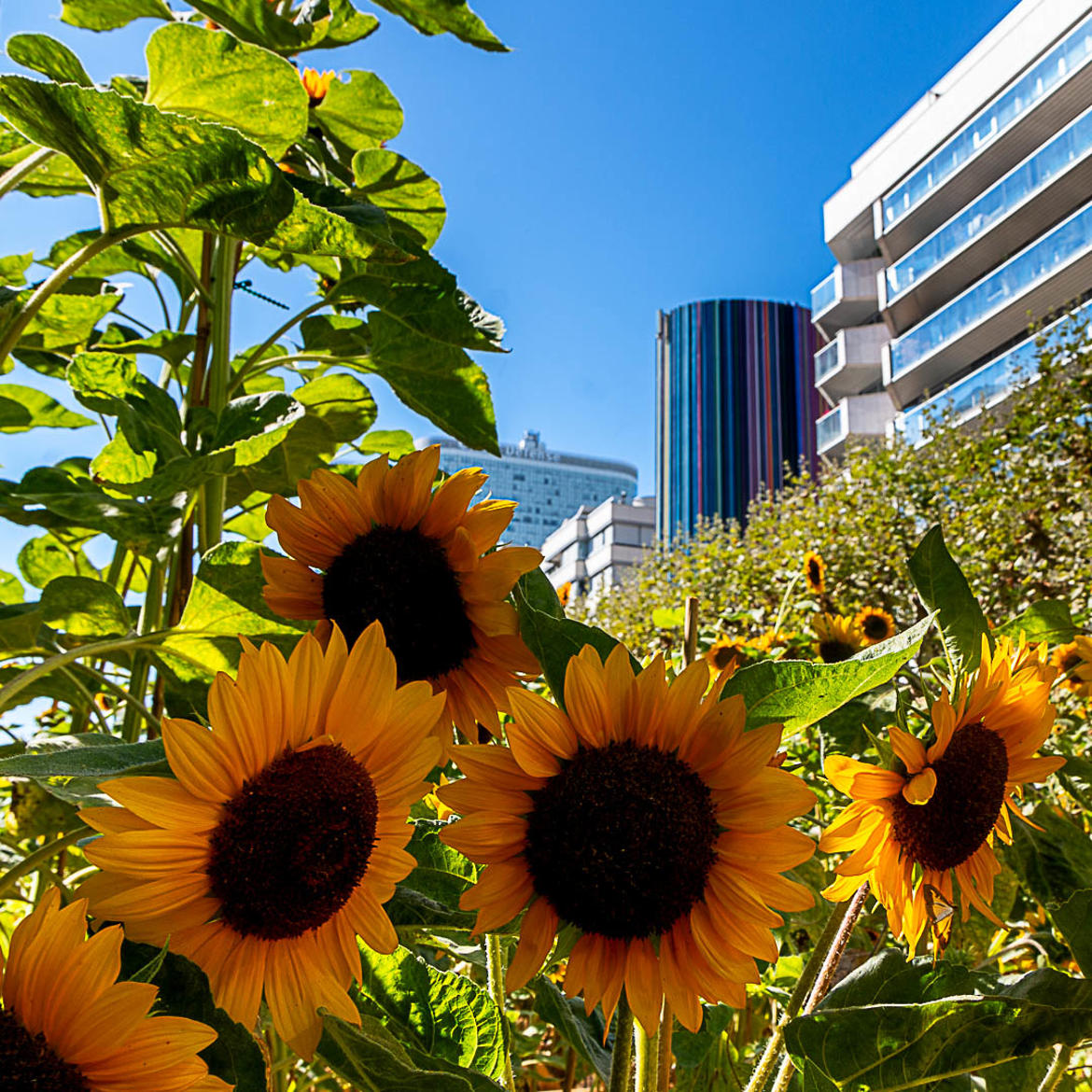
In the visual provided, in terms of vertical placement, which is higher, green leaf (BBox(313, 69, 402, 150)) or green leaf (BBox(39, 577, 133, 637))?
green leaf (BBox(313, 69, 402, 150))

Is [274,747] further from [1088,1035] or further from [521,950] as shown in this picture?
[1088,1035]

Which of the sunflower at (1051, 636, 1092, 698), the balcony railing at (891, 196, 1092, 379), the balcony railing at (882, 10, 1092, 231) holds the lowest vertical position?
the sunflower at (1051, 636, 1092, 698)

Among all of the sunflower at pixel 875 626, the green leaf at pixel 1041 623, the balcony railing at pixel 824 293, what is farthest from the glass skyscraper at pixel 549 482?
the green leaf at pixel 1041 623

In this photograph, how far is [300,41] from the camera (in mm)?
597

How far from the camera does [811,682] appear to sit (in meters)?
0.29

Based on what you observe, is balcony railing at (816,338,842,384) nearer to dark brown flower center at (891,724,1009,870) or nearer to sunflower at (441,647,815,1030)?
dark brown flower center at (891,724,1009,870)

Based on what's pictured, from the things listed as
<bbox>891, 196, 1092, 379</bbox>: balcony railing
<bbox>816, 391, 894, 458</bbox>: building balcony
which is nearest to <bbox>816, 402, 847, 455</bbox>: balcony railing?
<bbox>816, 391, 894, 458</bbox>: building balcony

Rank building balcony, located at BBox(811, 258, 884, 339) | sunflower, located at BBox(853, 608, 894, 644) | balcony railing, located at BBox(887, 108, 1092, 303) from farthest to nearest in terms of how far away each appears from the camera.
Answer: building balcony, located at BBox(811, 258, 884, 339) < balcony railing, located at BBox(887, 108, 1092, 303) < sunflower, located at BBox(853, 608, 894, 644)

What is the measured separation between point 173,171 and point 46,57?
0.50 ft

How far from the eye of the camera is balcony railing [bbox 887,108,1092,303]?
14.0 meters

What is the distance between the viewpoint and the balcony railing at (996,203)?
46.0 feet

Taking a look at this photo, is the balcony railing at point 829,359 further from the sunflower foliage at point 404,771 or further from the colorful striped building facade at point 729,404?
the sunflower foliage at point 404,771

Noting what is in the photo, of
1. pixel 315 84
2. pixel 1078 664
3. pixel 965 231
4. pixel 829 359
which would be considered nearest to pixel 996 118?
pixel 965 231

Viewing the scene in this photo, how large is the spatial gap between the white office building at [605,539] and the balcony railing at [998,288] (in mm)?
10207
